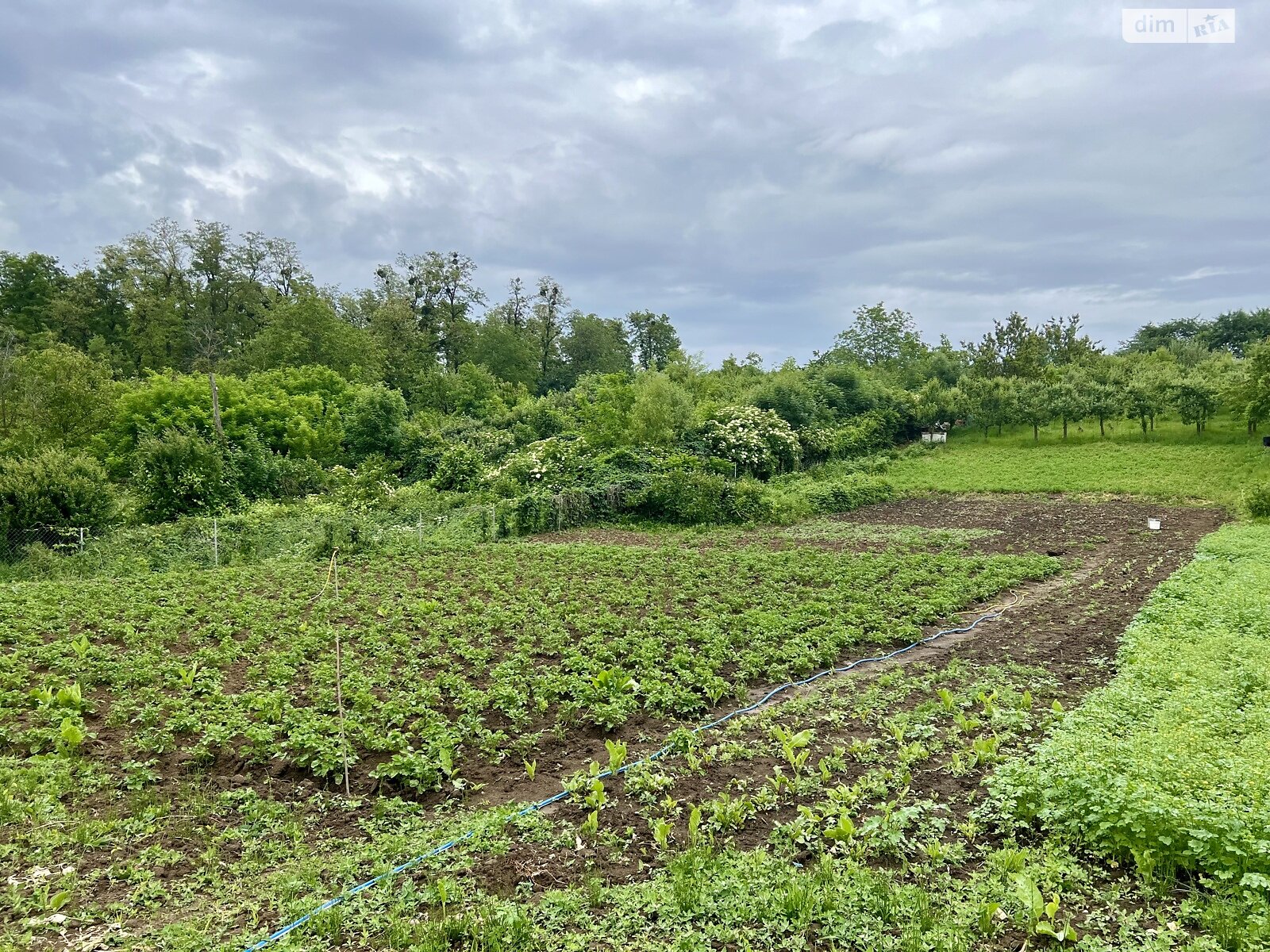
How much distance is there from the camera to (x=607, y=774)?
20.1 feet

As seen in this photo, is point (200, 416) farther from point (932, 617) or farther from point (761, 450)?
point (932, 617)

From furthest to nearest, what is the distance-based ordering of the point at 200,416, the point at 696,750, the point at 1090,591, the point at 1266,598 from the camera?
the point at 200,416
the point at 1090,591
the point at 1266,598
the point at 696,750

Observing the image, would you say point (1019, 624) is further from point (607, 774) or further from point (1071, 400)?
point (1071, 400)

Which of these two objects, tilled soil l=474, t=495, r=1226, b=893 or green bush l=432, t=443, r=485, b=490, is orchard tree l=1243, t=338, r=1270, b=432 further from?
green bush l=432, t=443, r=485, b=490

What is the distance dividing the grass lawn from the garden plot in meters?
17.8

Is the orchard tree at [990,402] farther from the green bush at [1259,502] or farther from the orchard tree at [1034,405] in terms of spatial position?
the green bush at [1259,502]

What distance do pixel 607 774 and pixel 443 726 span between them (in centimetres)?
176

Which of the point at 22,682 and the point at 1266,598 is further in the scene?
the point at 1266,598

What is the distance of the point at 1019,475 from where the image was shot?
1248 inches

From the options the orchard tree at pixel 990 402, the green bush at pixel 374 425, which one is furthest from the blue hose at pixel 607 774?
the orchard tree at pixel 990 402

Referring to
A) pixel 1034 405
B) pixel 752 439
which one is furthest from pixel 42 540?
pixel 1034 405

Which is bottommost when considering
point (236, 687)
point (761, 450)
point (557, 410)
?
point (236, 687)

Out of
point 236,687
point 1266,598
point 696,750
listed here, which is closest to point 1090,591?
point 1266,598

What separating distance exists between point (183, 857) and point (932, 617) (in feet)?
34.0
